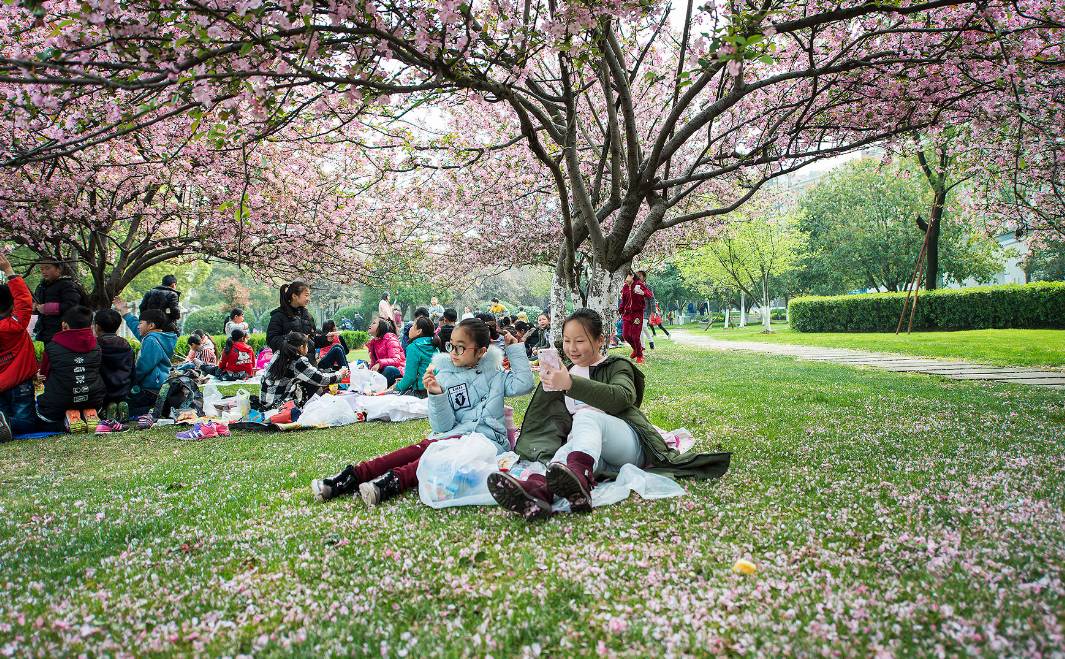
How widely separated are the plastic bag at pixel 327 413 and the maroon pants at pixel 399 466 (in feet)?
14.6

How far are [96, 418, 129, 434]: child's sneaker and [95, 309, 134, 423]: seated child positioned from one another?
0.57 feet

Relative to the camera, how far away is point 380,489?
452cm

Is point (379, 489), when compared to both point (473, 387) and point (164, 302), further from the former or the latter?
point (164, 302)

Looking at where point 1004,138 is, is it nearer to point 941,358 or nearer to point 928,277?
point 941,358

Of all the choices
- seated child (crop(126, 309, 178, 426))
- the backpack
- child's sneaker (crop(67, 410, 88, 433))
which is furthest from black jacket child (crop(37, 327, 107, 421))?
the backpack

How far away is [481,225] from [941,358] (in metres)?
13.9

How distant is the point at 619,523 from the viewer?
12.5ft

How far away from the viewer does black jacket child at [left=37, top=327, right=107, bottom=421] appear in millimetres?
8555

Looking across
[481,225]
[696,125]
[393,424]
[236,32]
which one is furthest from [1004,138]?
[481,225]

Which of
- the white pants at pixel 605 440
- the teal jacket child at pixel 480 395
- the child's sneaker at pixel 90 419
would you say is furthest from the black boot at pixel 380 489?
the child's sneaker at pixel 90 419

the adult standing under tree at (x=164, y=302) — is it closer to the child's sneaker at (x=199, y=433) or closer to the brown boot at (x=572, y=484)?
the child's sneaker at (x=199, y=433)

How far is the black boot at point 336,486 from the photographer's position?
15.4 ft

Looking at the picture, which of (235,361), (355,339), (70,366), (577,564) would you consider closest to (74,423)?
(70,366)

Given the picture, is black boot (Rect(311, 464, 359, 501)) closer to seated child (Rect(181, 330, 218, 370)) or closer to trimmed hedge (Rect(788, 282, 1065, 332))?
seated child (Rect(181, 330, 218, 370))
